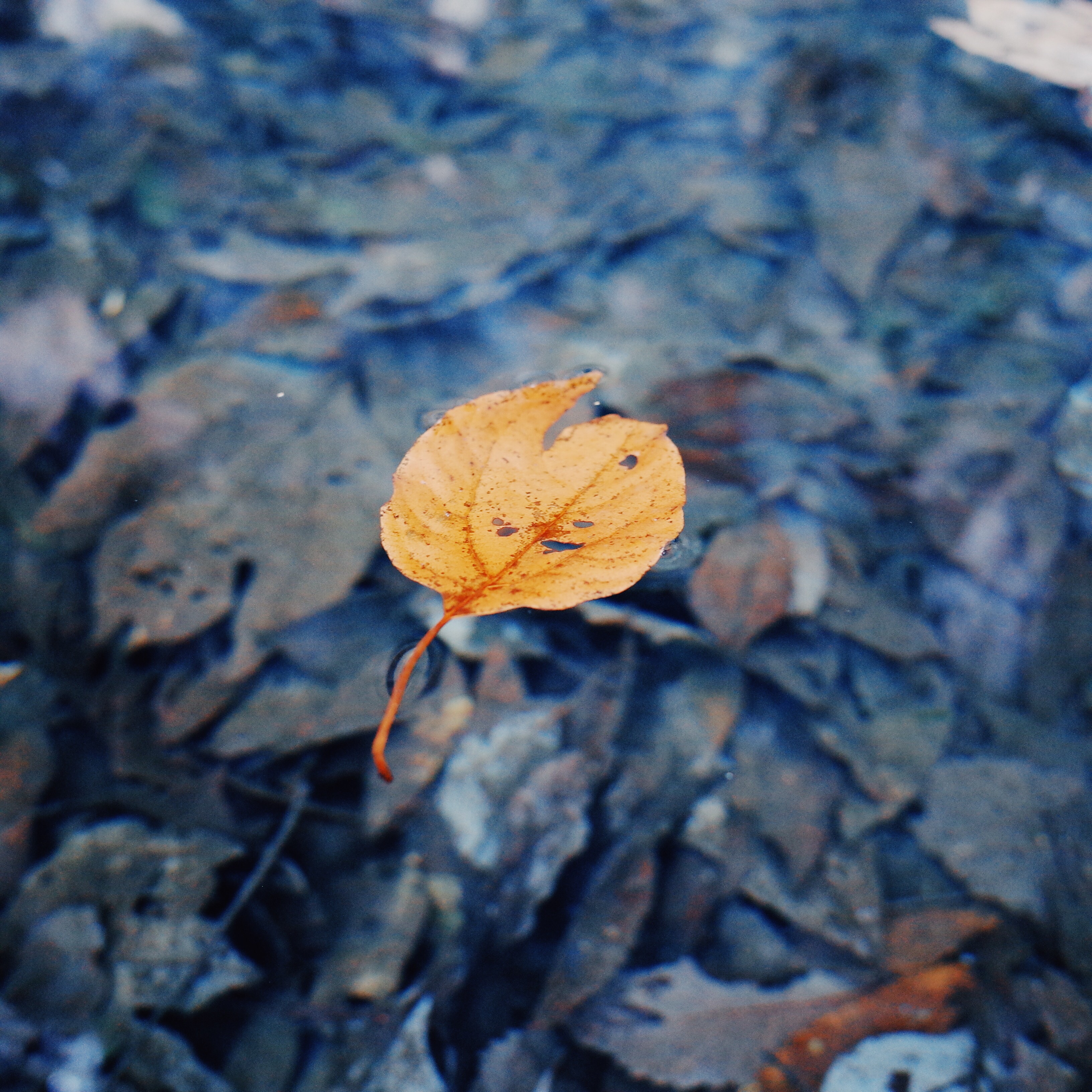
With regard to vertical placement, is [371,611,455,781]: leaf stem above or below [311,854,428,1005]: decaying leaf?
above

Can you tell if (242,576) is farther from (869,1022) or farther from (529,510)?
(869,1022)

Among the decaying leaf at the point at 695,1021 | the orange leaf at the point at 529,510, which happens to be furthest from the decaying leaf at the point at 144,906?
the decaying leaf at the point at 695,1021

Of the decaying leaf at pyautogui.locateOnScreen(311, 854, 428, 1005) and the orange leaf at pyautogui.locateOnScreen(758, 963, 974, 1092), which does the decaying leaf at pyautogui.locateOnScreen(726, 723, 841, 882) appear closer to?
the orange leaf at pyautogui.locateOnScreen(758, 963, 974, 1092)

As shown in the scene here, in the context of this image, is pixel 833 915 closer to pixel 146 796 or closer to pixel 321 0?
pixel 146 796

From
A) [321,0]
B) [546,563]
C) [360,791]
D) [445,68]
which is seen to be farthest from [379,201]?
[360,791]

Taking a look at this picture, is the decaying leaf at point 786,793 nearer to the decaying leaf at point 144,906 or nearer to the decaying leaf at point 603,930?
the decaying leaf at point 603,930

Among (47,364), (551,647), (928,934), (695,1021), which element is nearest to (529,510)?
(551,647)

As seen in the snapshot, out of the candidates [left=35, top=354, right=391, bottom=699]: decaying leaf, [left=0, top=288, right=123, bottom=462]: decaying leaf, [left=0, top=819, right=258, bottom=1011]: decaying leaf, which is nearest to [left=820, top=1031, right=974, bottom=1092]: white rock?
[left=0, top=819, right=258, bottom=1011]: decaying leaf
